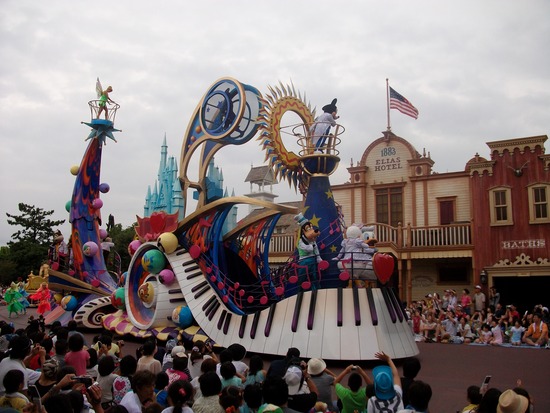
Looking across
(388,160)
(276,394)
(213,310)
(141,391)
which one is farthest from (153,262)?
(388,160)

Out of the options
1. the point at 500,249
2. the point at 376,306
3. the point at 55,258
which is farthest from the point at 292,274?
the point at 500,249

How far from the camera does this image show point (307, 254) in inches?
460

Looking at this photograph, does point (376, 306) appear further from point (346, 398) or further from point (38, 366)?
point (38, 366)

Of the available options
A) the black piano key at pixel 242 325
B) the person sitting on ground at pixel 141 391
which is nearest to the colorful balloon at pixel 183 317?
the black piano key at pixel 242 325

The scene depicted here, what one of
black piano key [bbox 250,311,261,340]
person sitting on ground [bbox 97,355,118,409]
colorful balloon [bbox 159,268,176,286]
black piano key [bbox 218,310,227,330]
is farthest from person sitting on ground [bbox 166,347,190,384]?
colorful balloon [bbox 159,268,176,286]

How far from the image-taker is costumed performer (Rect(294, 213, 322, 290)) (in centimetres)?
1152

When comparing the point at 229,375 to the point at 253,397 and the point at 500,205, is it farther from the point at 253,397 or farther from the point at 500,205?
the point at 500,205

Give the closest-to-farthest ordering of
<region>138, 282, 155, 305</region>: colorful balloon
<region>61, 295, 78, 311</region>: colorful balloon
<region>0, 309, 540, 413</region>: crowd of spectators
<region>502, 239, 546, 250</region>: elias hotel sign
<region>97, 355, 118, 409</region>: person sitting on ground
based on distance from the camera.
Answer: <region>0, 309, 540, 413</region>: crowd of spectators → <region>97, 355, 118, 409</region>: person sitting on ground → <region>138, 282, 155, 305</region>: colorful balloon → <region>61, 295, 78, 311</region>: colorful balloon → <region>502, 239, 546, 250</region>: elias hotel sign

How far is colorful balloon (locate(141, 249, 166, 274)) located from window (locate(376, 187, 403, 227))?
1248 centimetres

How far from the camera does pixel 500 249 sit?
20.6m

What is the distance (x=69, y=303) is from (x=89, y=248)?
1856mm

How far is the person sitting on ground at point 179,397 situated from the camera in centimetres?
412

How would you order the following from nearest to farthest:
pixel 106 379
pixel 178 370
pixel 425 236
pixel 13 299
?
pixel 106 379
pixel 178 370
pixel 425 236
pixel 13 299

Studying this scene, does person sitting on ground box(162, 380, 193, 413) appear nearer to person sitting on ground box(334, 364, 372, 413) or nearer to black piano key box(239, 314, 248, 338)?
person sitting on ground box(334, 364, 372, 413)
